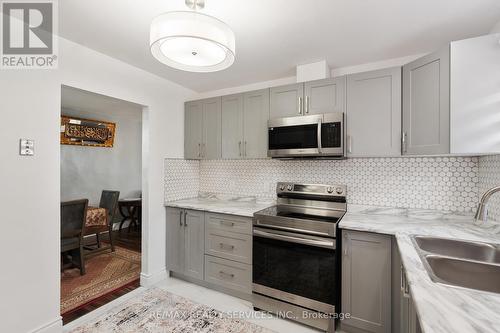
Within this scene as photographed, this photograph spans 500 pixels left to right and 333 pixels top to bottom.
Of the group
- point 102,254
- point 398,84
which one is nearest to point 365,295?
point 398,84

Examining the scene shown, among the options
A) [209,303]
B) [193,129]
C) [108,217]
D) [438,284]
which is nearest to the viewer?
[438,284]

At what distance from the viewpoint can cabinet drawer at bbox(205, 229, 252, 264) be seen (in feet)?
7.88

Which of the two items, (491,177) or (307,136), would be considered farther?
(307,136)

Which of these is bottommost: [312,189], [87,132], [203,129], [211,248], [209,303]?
[209,303]

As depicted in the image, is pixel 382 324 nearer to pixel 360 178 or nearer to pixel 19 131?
pixel 360 178

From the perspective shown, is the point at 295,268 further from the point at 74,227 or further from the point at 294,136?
the point at 74,227

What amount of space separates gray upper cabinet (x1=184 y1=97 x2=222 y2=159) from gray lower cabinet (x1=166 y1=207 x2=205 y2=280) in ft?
2.47

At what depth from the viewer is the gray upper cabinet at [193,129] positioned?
121 inches

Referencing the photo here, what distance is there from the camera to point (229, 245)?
2498 mm

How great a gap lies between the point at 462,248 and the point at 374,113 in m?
1.17

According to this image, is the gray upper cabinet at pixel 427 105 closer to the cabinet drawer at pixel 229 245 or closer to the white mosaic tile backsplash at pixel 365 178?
the white mosaic tile backsplash at pixel 365 178
